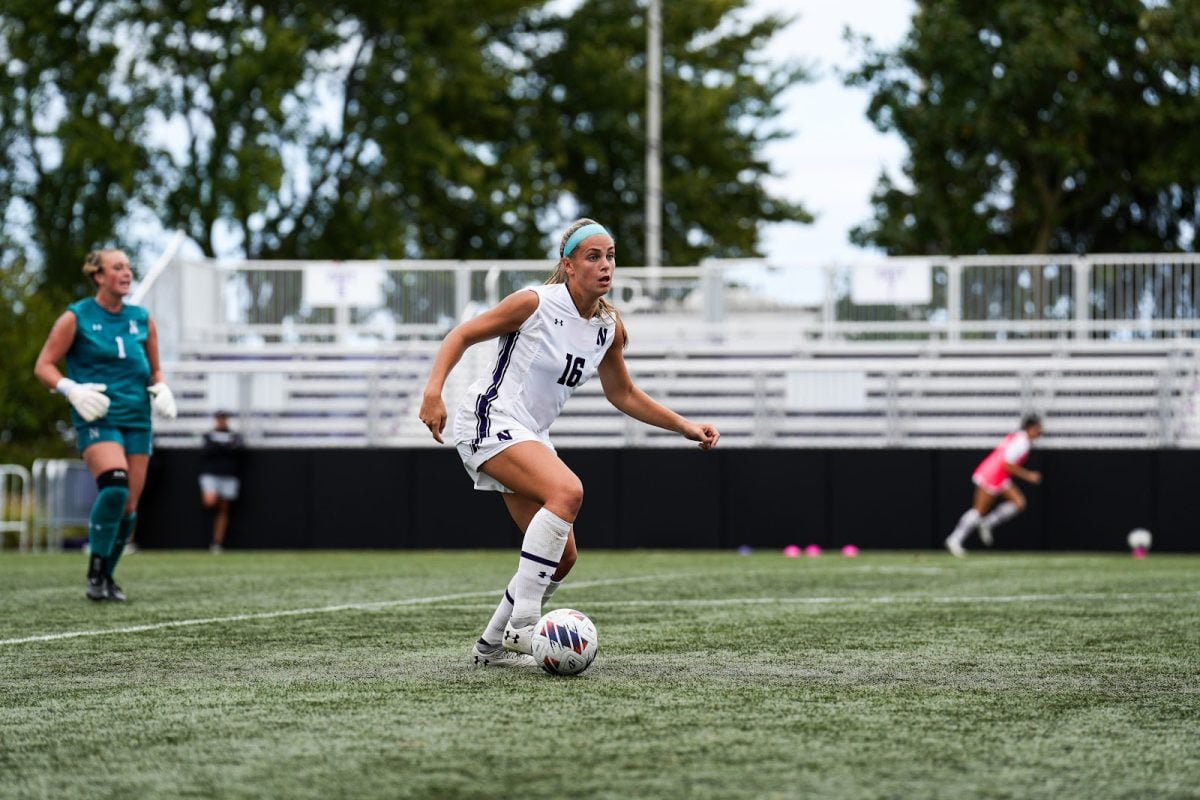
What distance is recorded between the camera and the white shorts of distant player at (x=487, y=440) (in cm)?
700

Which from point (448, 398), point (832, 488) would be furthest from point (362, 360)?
point (832, 488)

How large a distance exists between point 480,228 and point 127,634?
31.8m

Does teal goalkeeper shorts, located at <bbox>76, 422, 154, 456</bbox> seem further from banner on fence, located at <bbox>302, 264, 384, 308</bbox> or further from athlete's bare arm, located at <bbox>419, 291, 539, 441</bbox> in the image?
banner on fence, located at <bbox>302, 264, 384, 308</bbox>

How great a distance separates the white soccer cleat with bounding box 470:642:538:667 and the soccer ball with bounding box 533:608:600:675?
1.16 feet

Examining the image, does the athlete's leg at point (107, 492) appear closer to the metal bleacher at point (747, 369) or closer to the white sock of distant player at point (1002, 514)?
the metal bleacher at point (747, 369)

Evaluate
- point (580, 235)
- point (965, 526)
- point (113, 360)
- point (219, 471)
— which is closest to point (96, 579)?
point (113, 360)

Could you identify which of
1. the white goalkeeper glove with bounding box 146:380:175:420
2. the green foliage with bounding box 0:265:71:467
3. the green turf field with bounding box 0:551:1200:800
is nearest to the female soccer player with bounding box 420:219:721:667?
the green turf field with bounding box 0:551:1200:800

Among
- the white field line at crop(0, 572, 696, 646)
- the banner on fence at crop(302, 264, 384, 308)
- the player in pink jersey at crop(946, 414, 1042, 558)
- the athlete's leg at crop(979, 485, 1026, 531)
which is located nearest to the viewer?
the white field line at crop(0, 572, 696, 646)

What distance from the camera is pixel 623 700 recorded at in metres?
5.98

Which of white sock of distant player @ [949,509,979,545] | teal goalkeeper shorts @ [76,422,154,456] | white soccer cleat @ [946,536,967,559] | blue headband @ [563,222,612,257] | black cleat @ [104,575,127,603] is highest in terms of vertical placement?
blue headband @ [563,222,612,257]

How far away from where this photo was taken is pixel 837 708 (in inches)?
228

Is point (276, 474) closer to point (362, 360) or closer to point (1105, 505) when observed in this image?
point (362, 360)

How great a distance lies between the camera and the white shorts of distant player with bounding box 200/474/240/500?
888 inches

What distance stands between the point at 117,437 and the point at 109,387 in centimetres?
30
